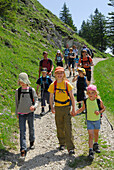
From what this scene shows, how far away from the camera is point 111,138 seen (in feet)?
23.1

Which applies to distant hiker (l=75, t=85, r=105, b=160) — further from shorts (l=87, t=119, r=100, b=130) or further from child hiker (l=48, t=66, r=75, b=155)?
child hiker (l=48, t=66, r=75, b=155)

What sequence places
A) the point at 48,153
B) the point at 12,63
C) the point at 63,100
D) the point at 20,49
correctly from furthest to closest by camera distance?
the point at 20,49, the point at 12,63, the point at 48,153, the point at 63,100

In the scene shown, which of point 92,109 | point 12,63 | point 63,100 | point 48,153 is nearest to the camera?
point 92,109

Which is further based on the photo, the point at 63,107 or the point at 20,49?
the point at 20,49

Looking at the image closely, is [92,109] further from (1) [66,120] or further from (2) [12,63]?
(2) [12,63]

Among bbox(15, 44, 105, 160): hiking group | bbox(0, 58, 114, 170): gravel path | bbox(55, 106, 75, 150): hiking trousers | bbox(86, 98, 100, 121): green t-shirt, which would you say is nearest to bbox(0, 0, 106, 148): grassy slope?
bbox(0, 58, 114, 170): gravel path

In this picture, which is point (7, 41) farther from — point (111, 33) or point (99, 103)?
point (111, 33)

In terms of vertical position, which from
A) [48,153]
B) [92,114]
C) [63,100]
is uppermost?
[63,100]

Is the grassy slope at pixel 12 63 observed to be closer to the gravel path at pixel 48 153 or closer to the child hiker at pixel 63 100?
the gravel path at pixel 48 153

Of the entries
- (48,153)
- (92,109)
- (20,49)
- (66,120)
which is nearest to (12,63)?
(20,49)

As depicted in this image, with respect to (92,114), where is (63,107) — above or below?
above

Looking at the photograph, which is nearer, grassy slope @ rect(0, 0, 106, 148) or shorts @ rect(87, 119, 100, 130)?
shorts @ rect(87, 119, 100, 130)

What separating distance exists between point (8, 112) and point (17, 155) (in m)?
2.76

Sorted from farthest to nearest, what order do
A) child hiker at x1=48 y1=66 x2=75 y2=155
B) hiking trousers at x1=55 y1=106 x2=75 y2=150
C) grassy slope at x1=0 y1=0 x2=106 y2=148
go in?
1. grassy slope at x1=0 y1=0 x2=106 y2=148
2. hiking trousers at x1=55 y1=106 x2=75 y2=150
3. child hiker at x1=48 y1=66 x2=75 y2=155
